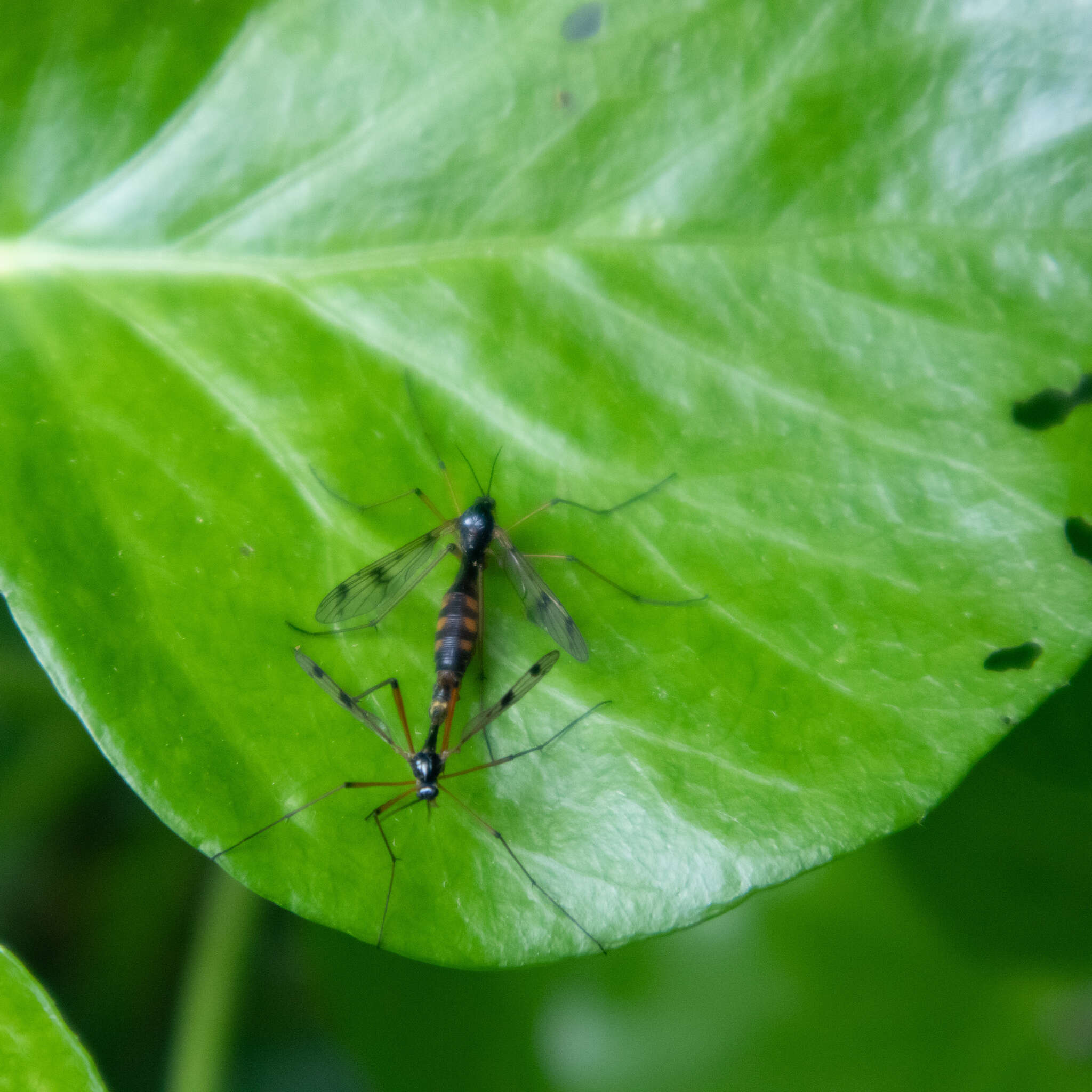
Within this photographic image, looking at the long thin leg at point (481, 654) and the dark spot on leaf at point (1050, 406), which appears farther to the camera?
the long thin leg at point (481, 654)

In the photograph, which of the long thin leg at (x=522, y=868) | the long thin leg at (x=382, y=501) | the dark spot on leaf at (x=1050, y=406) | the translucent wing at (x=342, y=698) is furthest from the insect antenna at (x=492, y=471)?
the dark spot on leaf at (x=1050, y=406)

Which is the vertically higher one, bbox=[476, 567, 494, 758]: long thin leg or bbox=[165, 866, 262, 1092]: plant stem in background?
bbox=[476, 567, 494, 758]: long thin leg

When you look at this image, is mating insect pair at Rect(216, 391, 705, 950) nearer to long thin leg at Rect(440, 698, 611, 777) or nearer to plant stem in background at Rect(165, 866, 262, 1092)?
long thin leg at Rect(440, 698, 611, 777)

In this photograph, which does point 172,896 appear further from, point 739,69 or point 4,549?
point 739,69

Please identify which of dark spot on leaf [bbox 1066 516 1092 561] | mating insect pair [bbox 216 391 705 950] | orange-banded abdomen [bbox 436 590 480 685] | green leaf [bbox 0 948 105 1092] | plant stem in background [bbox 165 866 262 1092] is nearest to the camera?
green leaf [bbox 0 948 105 1092]

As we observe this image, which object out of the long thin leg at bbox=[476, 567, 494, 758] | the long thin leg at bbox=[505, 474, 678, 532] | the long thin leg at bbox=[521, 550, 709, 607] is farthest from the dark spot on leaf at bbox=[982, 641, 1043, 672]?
the long thin leg at bbox=[476, 567, 494, 758]

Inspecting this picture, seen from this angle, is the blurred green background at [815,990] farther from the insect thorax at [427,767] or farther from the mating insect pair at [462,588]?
the mating insect pair at [462,588]

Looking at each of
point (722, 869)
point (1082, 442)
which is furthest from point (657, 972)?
point (1082, 442)
